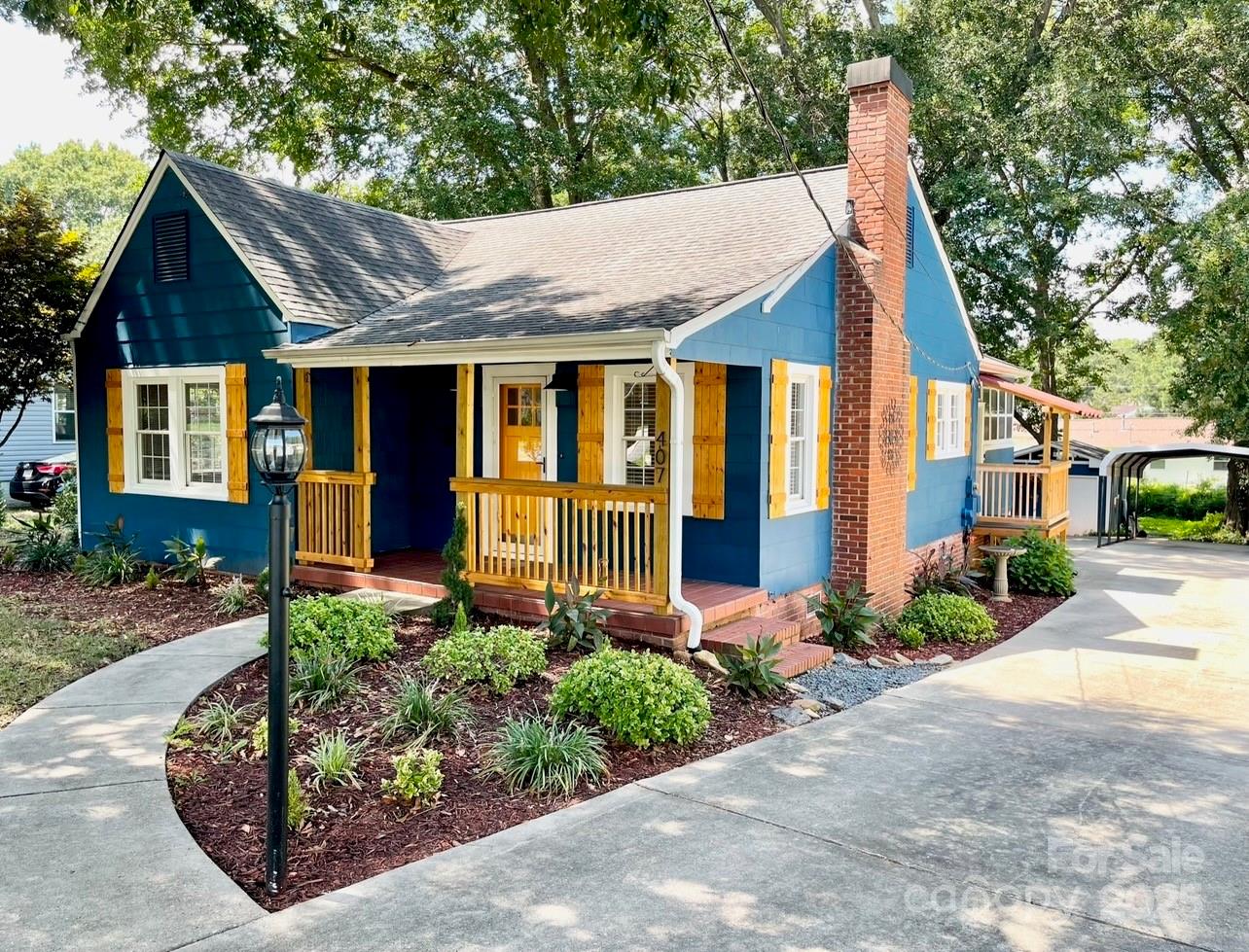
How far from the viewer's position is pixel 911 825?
4.78 meters

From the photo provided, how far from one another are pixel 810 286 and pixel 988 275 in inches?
482

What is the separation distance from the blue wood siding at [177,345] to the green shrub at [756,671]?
5429mm

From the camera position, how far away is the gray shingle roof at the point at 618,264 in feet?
27.6

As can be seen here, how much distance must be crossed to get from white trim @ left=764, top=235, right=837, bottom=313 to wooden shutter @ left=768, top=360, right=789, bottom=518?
571 mm

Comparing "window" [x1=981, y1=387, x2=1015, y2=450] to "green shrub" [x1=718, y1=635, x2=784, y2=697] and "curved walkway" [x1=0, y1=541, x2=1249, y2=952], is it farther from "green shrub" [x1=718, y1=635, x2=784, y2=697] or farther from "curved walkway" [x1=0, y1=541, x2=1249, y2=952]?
"green shrub" [x1=718, y1=635, x2=784, y2=697]

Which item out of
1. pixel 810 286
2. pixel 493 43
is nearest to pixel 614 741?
pixel 810 286

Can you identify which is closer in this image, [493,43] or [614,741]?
[614,741]

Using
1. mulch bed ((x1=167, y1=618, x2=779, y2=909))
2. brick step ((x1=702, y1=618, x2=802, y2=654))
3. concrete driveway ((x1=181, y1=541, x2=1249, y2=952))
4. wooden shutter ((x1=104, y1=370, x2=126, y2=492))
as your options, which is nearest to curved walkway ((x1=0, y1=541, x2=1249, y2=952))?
concrete driveway ((x1=181, y1=541, x2=1249, y2=952))

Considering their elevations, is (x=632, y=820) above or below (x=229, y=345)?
below

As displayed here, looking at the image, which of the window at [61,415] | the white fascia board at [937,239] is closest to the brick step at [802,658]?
the white fascia board at [937,239]

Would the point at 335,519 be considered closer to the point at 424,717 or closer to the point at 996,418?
the point at 424,717

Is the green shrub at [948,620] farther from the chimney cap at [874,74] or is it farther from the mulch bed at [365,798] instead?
the chimney cap at [874,74]

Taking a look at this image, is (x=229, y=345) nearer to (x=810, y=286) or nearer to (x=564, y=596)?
(x=564, y=596)

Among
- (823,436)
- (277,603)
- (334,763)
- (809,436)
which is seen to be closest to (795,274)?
(809,436)
